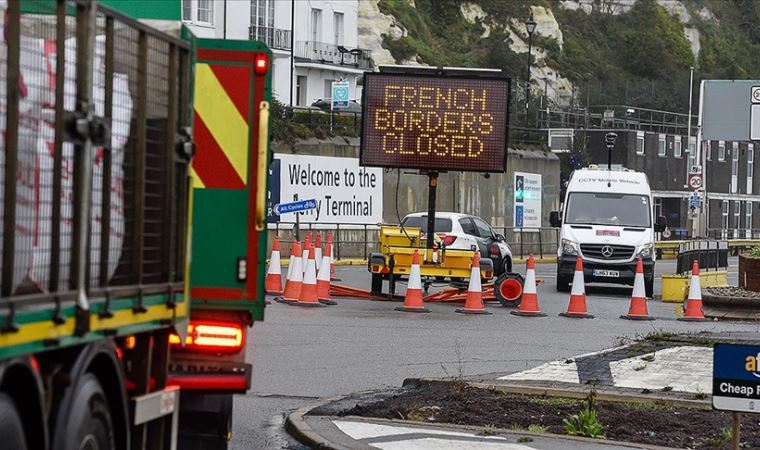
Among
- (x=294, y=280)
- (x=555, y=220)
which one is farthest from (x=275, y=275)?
(x=555, y=220)

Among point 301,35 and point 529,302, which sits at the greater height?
point 301,35

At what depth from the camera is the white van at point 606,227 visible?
104ft

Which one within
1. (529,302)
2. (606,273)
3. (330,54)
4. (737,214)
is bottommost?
(529,302)

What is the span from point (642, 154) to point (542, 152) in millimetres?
18757

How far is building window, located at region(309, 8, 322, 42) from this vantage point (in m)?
76.6

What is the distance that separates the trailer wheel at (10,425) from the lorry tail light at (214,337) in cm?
293

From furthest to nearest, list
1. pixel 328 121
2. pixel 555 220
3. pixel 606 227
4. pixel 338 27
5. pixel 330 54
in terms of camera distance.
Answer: pixel 338 27
pixel 330 54
pixel 328 121
pixel 555 220
pixel 606 227

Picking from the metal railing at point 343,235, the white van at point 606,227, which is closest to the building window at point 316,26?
the metal railing at point 343,235

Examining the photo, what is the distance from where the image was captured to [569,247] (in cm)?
3177

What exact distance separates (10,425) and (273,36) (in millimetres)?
67658

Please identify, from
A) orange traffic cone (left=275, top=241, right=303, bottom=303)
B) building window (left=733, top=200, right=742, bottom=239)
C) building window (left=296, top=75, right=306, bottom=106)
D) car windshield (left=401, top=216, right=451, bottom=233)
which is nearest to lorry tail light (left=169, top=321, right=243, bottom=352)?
orange traffic cone (left=275, top=241, right=303, bottom=303)

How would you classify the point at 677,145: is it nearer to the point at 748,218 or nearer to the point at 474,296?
the point at 748,218

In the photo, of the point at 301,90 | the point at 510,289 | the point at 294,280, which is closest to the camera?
the point at 294,280

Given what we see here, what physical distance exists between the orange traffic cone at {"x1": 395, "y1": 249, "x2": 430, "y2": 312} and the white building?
144 feet
